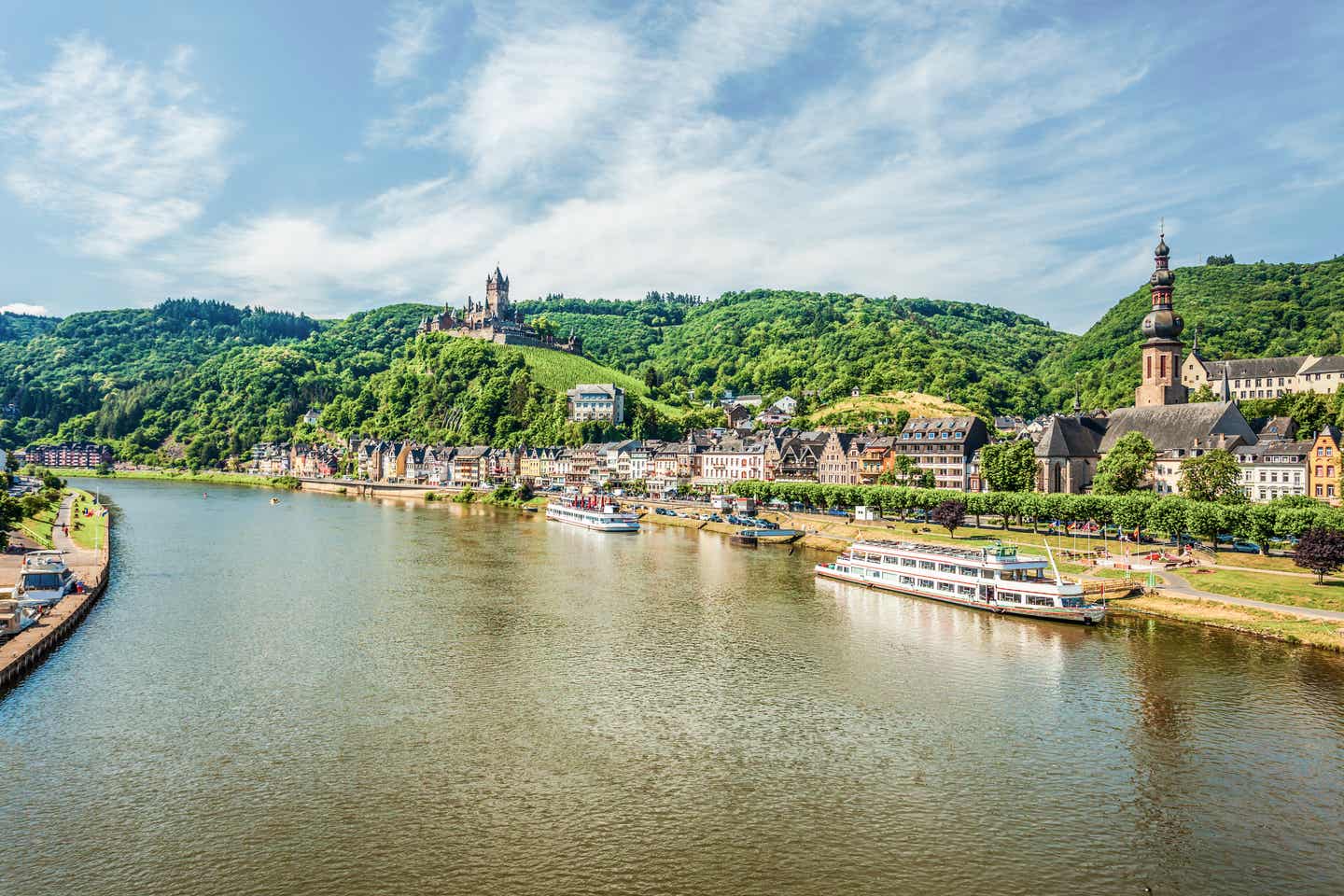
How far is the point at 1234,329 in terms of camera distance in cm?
17038

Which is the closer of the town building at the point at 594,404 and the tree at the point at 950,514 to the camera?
the tree at the point at 950,514

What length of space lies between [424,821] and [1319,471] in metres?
81.8

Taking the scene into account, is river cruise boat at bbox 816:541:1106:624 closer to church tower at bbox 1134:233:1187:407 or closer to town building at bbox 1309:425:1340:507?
town building at bbox 1309:425:1340:507

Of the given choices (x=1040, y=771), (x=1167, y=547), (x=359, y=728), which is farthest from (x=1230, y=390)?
(x=359, y=728)

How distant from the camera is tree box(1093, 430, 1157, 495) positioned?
3083 inches

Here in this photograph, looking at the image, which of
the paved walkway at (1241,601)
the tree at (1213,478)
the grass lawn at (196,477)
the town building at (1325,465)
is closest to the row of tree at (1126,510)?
the tree at (1213,478)

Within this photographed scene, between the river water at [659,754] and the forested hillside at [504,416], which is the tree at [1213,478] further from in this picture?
the forested hillside at [504,416]

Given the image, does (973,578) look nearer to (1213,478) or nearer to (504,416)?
(1213,478)

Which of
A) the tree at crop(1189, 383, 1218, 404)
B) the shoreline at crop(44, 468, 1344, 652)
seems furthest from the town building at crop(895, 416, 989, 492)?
the tree at crop(1189, 383, 1218, 404)

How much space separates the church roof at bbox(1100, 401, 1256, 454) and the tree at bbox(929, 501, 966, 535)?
24.7 meters

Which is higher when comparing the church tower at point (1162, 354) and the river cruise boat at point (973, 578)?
the church tower at point (1162, 354)

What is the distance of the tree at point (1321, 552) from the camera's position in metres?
47.2

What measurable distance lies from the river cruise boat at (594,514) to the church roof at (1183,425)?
170ft

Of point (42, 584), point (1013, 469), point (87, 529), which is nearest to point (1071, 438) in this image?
point (1013, 469)
